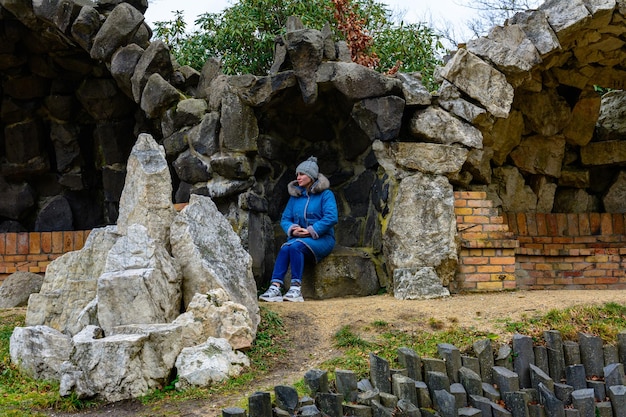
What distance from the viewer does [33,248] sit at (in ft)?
25.5

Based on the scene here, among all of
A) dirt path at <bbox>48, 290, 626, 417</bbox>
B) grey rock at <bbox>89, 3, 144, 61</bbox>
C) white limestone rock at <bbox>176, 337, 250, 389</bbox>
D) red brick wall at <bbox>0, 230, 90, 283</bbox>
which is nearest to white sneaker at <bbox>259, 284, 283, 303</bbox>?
dirt path at <bbox>48, 290, 626, 417</bbox>

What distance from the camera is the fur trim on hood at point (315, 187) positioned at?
6910 millimetres

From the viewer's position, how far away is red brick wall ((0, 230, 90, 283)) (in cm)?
766

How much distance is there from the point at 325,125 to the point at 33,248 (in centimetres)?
337

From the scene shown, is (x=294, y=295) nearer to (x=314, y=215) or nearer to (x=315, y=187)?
(x=314, y=215)

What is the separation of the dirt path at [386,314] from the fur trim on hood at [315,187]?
1.09m

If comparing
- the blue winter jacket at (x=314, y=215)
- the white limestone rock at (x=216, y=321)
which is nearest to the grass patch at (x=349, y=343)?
the white limestone rock at (x=216, y=321)

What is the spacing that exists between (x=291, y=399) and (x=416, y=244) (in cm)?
296

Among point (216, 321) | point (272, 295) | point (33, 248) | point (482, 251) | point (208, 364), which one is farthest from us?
point (33, 248)

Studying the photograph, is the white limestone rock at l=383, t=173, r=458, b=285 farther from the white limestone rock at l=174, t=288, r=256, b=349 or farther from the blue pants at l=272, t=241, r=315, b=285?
the white limestone rock at l=174, t=288, r=256, b=349

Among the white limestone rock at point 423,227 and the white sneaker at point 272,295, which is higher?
the white limestone rock at point 423,227

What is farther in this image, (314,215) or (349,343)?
(314,215)

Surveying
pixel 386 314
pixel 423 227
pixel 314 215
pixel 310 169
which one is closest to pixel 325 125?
pixel 310 169

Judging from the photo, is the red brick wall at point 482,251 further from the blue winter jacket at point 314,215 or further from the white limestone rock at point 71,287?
the white limestone rock at point 71,287
